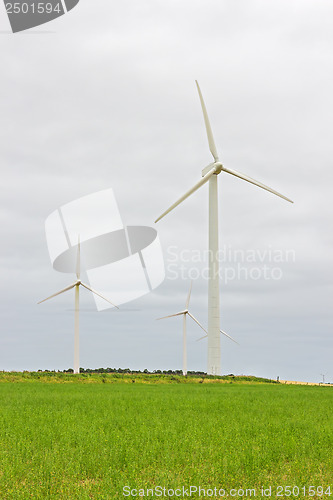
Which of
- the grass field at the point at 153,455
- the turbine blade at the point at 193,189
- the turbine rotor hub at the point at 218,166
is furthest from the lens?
the turbine rotor hub at the point at 218,166

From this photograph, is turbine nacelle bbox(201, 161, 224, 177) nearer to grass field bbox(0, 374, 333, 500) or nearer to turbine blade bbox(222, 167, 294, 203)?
turbine blade bbox(222, 167, 294, 203)

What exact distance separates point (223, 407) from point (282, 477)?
51.3 ft

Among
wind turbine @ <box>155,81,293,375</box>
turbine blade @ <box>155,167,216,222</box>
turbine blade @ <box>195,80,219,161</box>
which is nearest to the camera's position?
turbine blade @ <box>155,167,216,222</box>

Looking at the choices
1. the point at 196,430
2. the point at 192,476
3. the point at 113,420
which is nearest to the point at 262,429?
the point at 196,430

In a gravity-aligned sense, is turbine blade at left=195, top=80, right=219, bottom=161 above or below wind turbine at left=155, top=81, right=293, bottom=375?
above

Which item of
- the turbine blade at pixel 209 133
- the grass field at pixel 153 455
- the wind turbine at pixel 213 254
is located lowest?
the grass field at pixel 153 455

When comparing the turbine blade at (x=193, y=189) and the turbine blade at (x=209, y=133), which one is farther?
the turbine blade at (x=209, y=133)

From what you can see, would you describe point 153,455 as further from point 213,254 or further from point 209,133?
point 209,133

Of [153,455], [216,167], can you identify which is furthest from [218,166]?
[153,455]

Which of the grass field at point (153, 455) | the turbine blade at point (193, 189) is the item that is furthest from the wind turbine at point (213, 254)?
the grass field at point (153, 455)

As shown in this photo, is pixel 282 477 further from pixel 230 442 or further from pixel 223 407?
pixel 223 407

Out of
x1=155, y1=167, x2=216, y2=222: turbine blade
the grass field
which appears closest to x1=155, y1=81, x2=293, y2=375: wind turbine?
x1=155, y1=167, x2=216, y2=222: turbine blade

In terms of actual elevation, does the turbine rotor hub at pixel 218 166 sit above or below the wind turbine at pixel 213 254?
above

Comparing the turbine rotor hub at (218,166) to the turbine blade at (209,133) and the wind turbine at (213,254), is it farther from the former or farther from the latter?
the turbine blade at (209,133)
